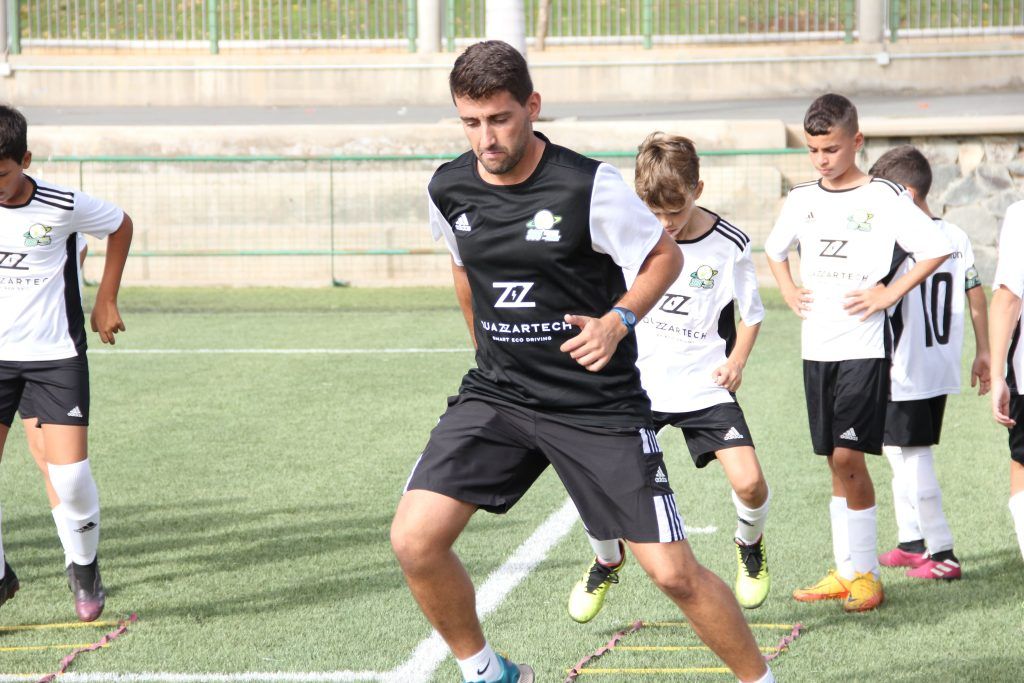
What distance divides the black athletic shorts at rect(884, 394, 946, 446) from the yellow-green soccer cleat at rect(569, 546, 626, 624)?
1.45 metres

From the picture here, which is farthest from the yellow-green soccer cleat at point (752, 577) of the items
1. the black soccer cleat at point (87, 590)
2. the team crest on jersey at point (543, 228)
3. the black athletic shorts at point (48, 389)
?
the black athletic shorts at point (48, 389)

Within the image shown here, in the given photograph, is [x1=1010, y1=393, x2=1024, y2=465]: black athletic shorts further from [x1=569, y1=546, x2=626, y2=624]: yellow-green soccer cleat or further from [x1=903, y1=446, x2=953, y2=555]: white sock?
[x1=569, y1=546, x2=626, y2=624]: yellow-green soccer cleat

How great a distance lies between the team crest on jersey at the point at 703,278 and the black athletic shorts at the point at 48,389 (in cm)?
246

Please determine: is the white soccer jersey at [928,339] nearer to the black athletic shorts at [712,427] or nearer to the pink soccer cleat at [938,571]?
the pink soccer cleat at [938,571]

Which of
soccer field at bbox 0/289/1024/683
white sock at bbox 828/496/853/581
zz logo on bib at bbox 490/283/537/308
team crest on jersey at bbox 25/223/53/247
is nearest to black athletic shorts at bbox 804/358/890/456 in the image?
white sock at bbox 828/496/853/581

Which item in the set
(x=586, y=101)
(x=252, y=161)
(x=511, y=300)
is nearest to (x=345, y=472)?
(x=511, y=300)

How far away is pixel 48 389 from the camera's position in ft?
17.4

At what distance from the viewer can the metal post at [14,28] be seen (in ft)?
85.4

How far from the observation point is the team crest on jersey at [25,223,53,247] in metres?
5.29

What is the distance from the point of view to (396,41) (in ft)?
85.6

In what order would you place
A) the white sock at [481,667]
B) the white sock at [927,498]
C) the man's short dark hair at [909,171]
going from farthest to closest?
the man's short dark hair at [909,171]
the white sock at [927,498]
the white sock at [481,667]

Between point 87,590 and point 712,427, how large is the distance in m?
2.53

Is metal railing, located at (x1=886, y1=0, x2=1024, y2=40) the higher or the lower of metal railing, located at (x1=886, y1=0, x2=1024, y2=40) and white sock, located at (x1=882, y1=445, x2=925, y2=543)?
the higher

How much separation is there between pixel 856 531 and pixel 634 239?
79.5 inches
